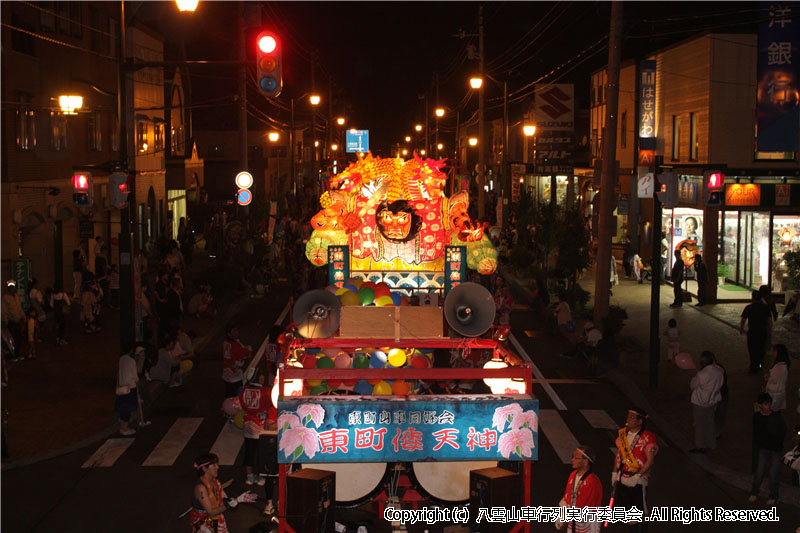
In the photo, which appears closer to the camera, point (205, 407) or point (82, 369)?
point (205, 407)

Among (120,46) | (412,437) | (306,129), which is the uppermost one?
(306,129)

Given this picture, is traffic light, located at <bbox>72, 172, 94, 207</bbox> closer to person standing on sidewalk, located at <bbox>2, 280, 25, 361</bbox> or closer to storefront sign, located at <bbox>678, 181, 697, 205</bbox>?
person standing on sidewalk, located at <bbox>2, 280, 25, 361</bbox>

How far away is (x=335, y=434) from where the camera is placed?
8641mm

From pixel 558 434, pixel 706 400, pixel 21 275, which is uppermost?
pixel 21 275

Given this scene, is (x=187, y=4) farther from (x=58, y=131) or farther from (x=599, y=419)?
(x=58, y=131)

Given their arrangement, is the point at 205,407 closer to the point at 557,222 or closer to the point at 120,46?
the point at 120,46

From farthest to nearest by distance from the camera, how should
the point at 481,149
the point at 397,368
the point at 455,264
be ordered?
1. the point at 481,149
2. the point at 455,264
3. the point at 397,368

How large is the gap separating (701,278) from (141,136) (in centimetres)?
2515

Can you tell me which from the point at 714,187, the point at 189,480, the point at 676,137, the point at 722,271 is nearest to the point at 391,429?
the point at 189,480

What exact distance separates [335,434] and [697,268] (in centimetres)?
2069

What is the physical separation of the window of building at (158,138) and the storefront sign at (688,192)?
2495cm

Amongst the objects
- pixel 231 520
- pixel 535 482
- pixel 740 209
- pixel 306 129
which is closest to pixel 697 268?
pixel 740 209

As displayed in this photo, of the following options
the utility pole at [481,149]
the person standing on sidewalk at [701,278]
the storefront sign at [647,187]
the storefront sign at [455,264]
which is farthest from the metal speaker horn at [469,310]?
the utility pole at [481,149]

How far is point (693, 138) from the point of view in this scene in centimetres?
2925
